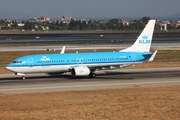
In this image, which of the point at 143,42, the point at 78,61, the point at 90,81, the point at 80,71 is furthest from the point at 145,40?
the point at 90,81

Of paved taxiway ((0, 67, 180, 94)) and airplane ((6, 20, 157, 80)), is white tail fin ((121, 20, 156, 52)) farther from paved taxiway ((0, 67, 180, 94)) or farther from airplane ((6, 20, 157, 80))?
paved taxiway ((0, 67, 180, 94))

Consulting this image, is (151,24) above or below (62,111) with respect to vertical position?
above

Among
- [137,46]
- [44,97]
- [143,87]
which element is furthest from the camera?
[137,46]

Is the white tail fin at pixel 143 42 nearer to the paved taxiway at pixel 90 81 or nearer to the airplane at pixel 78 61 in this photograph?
the airplane at pixel 78 61

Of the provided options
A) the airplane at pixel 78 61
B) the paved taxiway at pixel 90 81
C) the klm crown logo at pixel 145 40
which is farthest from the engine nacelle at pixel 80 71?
the klm crown logo at pixel 145 40

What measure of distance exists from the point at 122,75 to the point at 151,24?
8631 mm

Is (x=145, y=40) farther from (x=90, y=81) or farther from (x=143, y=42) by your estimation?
(x=90, y=81)

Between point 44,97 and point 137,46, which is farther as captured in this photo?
point 137,46

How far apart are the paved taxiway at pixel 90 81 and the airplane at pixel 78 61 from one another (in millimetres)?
1122

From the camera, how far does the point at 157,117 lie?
31.3 m

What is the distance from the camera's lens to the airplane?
51734 millimetres

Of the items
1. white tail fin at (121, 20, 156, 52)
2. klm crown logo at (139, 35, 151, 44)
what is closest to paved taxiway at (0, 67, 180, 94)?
white tail fin at (121, 20, 156, 52)

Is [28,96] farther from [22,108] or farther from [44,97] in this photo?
[22,108]

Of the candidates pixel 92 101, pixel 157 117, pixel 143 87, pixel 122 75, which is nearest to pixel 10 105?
pixel 92 101
